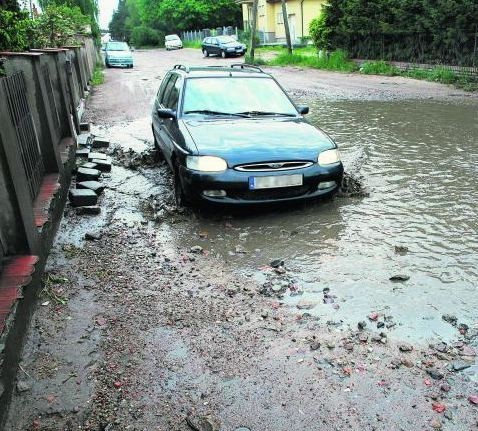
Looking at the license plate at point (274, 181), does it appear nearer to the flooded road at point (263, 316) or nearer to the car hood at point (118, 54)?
the flooded road at point (263, 316)

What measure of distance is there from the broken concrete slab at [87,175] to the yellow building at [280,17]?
113 feet

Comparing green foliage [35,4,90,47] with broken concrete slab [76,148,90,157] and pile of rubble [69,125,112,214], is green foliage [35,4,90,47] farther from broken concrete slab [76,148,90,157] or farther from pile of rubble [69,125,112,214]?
broken concrete slab [76,148,90,157]

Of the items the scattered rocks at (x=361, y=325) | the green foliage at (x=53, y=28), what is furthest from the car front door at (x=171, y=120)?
the green foliage at (x=53, y=28)

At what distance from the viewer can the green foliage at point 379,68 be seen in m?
22.1

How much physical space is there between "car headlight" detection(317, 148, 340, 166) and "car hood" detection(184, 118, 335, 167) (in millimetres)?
64

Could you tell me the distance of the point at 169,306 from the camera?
163 inches

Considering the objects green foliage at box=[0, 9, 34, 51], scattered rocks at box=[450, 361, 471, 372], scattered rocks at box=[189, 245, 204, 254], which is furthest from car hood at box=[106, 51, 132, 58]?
scattered rocks at box=[450, 361, 471, 372]

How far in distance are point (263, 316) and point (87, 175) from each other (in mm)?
4363

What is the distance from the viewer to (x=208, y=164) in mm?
5645

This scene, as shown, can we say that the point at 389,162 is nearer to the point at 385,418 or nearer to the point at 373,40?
the point at 385,418

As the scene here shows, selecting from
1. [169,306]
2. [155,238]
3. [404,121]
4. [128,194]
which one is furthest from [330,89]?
[169,306]

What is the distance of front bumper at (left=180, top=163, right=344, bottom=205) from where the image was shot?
561 cm

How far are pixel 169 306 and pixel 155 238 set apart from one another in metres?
1.52

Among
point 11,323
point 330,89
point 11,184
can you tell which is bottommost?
Answer: point 330,89
